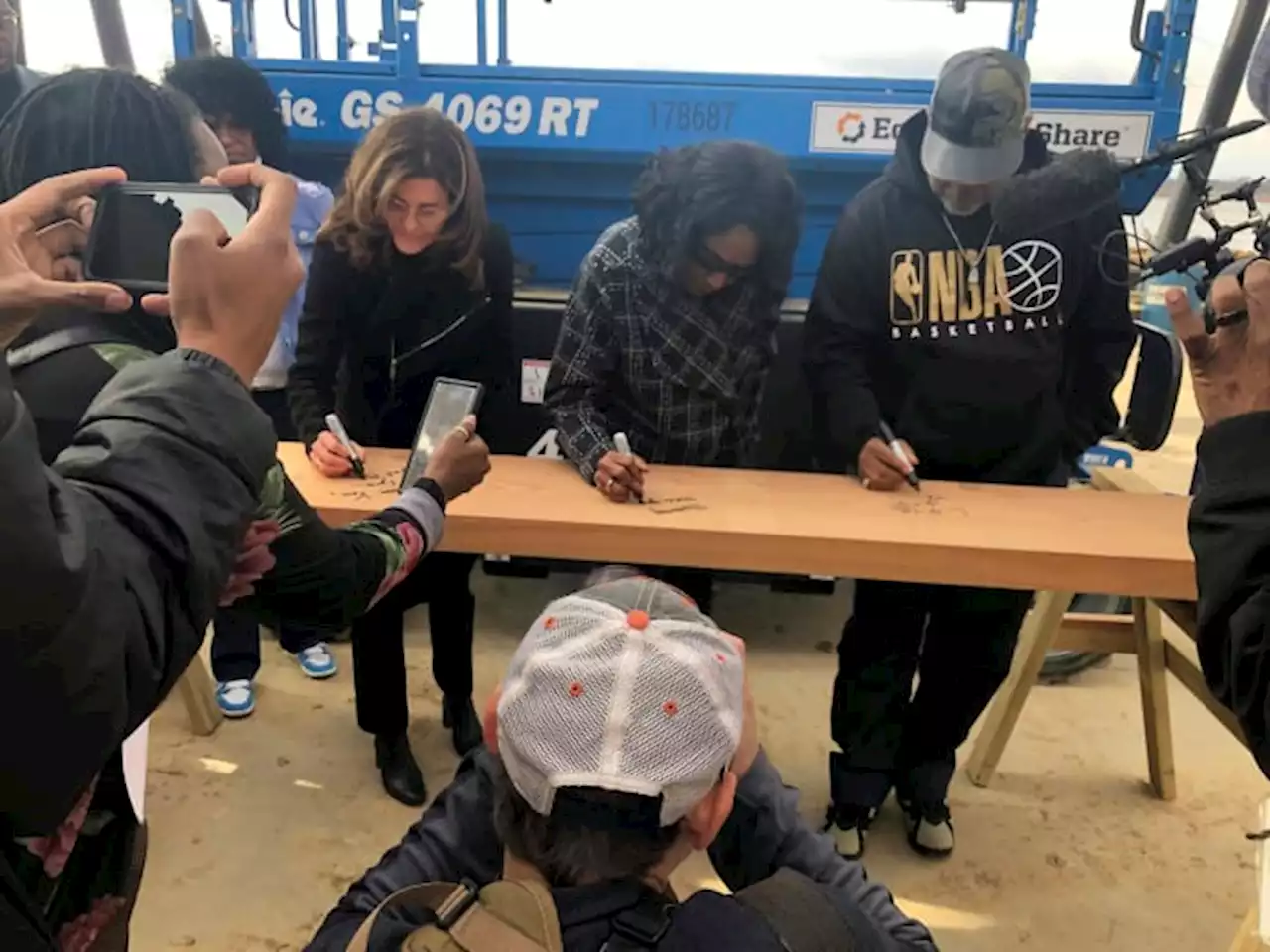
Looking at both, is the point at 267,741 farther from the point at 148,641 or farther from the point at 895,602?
the point at 148,641

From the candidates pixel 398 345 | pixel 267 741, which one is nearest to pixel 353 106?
pixel 398 345

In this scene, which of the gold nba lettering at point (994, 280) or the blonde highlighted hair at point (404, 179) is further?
the blonde highlighted hair at point (404, 179)

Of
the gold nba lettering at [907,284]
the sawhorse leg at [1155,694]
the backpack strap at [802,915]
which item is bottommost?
the sawhorse leg at [1155,694]

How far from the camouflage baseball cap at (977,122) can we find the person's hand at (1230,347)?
3.16 feet

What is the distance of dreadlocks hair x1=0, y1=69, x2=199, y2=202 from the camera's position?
1.05m

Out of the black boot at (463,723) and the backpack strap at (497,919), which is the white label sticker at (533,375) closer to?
the black boot at (463,723)

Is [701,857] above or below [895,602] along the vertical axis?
below

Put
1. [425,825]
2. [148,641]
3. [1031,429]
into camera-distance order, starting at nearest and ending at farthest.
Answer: [148,641]
[425,825]
[1031,429]

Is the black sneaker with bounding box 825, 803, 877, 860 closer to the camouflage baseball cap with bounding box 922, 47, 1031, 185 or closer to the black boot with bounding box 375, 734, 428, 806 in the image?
the black boot with bounding box 375, 734, 428, 806

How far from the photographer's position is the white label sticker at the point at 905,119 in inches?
110

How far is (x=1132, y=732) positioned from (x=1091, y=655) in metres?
0.30

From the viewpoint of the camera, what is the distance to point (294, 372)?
7.13 ft

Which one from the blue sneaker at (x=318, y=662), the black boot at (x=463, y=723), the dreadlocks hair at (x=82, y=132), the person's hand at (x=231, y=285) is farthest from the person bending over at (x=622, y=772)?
the blue sneaker at (x=318, y=662)

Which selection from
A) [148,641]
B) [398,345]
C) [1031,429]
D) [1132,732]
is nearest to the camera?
[148,641]
